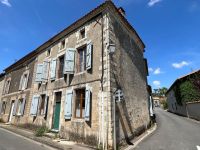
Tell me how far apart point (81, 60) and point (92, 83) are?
6.60 feet

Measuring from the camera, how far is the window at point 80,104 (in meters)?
7.48

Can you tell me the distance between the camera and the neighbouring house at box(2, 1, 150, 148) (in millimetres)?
6590

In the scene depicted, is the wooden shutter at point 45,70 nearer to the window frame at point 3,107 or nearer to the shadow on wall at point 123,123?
the shadow on wall at point 123,123

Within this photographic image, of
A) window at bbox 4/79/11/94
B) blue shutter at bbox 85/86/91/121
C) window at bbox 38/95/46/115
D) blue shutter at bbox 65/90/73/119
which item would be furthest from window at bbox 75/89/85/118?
window at bbox 4/79/11/94

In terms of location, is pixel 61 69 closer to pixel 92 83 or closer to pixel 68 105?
pixel 68 105

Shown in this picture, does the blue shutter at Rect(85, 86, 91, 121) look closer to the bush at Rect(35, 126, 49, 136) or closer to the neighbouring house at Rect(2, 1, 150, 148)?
the neighbouring house at Rect(2, 1, 150, 148)

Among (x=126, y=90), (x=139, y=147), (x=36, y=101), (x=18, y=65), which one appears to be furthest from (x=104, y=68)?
(x=18, y=65)

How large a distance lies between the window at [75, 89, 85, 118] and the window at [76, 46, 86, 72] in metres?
1.28

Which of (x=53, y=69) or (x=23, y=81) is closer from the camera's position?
(x=53, y=69)

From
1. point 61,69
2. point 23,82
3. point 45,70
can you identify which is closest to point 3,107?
point 23,82

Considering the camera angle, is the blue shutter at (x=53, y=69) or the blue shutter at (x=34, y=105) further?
the blue shutter at (x=34, y=105)

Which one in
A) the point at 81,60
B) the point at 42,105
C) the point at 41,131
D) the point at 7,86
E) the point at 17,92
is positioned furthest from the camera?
the point at 7,86

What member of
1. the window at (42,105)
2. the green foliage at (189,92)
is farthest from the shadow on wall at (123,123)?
the green foliage at (189,92)

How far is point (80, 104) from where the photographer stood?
304 inches
